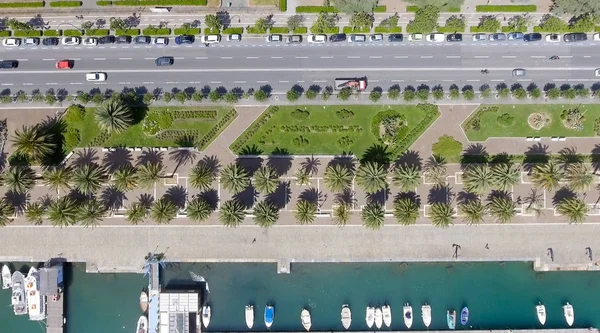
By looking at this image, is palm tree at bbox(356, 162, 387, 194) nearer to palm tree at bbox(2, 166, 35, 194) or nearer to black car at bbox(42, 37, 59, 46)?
palm tree at bbox(2, 166, 35, 194)

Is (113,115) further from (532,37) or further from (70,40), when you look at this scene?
(532,37)

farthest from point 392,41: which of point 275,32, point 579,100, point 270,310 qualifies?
point 270,310

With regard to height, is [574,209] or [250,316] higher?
[574,209]

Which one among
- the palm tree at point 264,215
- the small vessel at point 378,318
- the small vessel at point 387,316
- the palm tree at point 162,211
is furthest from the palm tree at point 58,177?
the small vessel at point 387,316

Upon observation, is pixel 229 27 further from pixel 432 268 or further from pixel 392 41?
pixel 432 268

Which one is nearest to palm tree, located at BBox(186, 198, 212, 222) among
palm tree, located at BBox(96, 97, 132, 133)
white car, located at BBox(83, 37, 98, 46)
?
palm tree, located at BBox(96, 97, 132, 133)

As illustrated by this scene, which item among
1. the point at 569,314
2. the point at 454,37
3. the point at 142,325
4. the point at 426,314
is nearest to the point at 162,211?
the point at 142,325

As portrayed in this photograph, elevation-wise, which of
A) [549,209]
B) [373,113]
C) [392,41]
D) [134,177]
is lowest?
[549,209]
